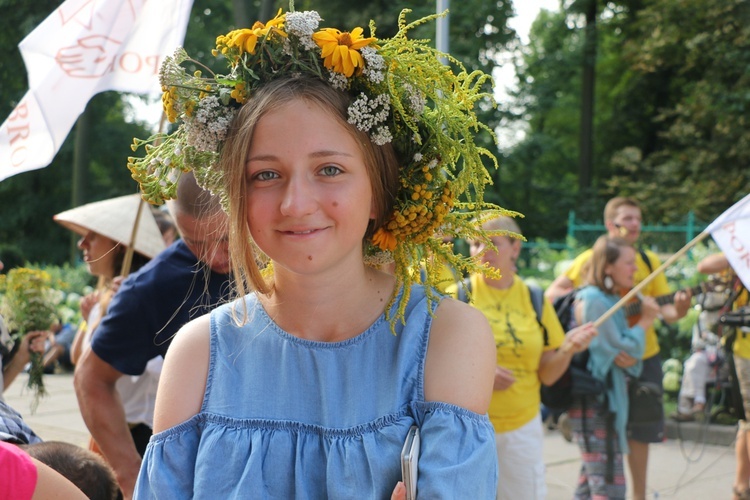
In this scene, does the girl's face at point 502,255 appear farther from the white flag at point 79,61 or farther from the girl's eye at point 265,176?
the girl's eye at point 265,176

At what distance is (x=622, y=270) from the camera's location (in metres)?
6.32

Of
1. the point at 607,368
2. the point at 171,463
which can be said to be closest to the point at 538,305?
the point at 607,368

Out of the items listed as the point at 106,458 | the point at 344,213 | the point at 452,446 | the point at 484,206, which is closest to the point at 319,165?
the point at 344,213

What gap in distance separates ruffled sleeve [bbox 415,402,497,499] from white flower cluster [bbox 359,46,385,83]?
0.68 m

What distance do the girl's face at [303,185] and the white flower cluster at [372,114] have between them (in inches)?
1.4

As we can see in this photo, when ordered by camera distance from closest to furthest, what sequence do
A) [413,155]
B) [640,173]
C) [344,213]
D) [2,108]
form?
[344,213] < [413,155] < [640,173] < [2,108]

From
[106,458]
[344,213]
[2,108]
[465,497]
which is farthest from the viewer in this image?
[2,108]

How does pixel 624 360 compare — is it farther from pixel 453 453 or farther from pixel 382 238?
pixel 453 453

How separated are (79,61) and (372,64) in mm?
2517

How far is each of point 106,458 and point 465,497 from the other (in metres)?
1.94

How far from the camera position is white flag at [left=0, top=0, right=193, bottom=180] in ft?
12.7

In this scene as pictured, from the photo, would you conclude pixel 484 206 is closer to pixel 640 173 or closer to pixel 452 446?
pixel 452 446

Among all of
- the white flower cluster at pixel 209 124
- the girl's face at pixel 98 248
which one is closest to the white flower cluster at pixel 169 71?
the white flower cluster at pixel 209 124

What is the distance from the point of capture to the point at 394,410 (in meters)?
1.91
